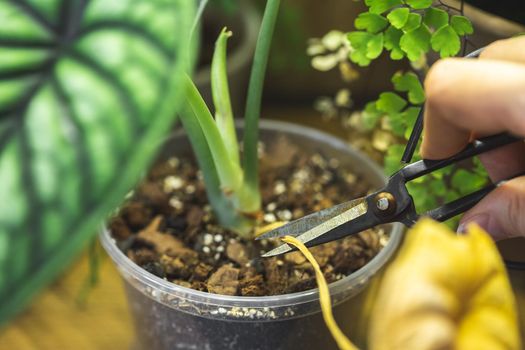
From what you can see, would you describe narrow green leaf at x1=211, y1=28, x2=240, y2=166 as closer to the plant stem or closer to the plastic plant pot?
the plant stem

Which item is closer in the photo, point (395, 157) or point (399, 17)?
point (399, 17)

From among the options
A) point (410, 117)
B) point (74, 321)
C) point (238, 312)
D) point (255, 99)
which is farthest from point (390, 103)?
point (74, 321)

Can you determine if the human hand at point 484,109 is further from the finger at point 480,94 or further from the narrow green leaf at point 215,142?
the narrow green leaf at point 215,142

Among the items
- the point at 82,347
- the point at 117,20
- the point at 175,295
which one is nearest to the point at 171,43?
the point at 117,20

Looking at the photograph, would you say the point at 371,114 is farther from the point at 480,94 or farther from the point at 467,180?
the point at 480,94

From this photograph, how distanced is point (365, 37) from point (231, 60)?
38cm

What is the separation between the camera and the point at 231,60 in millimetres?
930

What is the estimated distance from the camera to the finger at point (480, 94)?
1.17ft

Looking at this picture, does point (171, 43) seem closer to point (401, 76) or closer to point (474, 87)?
point (474, 87)

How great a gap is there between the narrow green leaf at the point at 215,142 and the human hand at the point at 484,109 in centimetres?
19

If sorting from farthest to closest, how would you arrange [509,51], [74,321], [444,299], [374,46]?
[74,321]
[374,46]
[509,51]
[444,299]

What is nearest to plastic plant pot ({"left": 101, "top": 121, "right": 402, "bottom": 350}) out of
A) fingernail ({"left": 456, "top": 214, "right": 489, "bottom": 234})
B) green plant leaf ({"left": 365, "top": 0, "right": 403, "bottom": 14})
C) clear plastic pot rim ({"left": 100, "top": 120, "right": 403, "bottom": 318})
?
clear plastic pot rim ({"left": 100, "top": 120, "right": 403, "bottom": 318})

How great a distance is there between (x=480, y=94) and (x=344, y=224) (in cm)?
17

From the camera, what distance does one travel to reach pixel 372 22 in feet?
1.85
